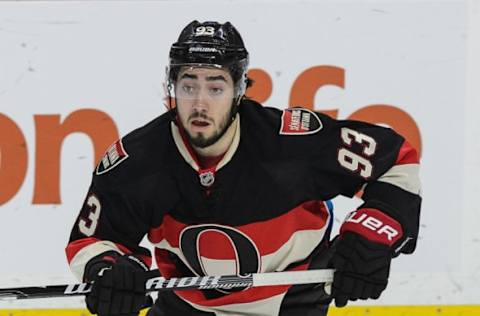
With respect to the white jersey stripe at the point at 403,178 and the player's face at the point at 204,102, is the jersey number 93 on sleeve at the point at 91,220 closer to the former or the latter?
the player's face at the point at 204,102

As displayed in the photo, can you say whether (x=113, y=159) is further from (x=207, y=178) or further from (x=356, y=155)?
(x=356, y=155)

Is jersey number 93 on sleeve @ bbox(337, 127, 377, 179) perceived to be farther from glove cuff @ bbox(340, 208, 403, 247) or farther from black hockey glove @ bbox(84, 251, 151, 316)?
black hockey glove @ bbox(84, 251, 151, 316)

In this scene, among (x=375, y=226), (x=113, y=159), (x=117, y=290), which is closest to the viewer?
(x=117, y=290)

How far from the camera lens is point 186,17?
4.13m

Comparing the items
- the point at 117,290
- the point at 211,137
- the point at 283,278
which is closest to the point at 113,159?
the point at 211,137

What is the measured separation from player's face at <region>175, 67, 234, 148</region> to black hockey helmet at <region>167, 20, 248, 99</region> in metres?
0.02

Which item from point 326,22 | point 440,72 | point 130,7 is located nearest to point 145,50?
point 130,7

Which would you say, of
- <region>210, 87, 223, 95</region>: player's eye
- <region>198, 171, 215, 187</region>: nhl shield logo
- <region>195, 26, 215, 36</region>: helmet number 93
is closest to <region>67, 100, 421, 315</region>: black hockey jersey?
<region>198, 171, 215, 187</region>: nhl shield logo

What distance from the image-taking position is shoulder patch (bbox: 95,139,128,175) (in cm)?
318

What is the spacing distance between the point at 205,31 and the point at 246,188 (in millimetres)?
404

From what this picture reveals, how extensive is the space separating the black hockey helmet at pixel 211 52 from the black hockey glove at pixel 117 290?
0.50m

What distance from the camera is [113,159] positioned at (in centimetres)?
319

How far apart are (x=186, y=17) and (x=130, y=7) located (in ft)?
0.60

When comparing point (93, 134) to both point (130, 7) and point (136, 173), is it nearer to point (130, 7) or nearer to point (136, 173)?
point (130, 7)
